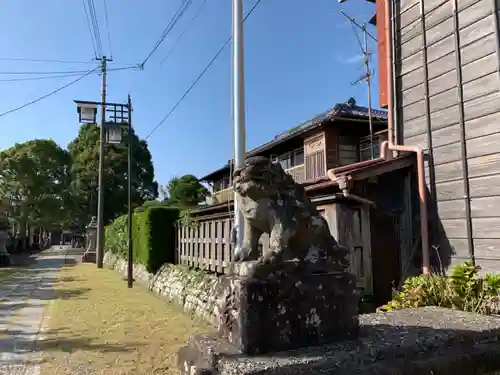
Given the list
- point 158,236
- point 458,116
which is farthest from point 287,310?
point 158,236

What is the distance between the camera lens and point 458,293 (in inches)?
186

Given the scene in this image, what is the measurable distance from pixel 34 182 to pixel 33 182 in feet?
0.57

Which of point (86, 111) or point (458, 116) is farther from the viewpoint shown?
point (86, 111)

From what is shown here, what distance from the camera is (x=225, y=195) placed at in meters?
19.6

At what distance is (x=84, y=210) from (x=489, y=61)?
1258 inches

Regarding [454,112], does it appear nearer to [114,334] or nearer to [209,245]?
[209,245]

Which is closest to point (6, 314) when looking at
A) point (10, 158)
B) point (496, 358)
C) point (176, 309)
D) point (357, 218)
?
point (176, 309)

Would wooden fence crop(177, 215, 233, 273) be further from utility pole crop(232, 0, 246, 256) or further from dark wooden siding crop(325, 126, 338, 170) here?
dark wooden siding crop(325, 126, 338, 170)

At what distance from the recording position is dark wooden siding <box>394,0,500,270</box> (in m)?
5.48

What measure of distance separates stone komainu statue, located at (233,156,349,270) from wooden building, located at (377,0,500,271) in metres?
3.82

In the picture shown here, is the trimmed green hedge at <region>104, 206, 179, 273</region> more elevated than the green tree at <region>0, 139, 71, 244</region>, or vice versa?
the green tree at <region>0, 139, 71, 244</region>

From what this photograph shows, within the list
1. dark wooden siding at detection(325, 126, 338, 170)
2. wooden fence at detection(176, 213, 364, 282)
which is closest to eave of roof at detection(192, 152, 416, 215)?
wooden fence at detection(176, 213, 364, 282)

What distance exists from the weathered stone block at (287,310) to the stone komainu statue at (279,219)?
15 centimetres

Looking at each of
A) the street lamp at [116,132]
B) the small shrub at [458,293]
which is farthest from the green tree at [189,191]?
the small shrub at [458,293]
